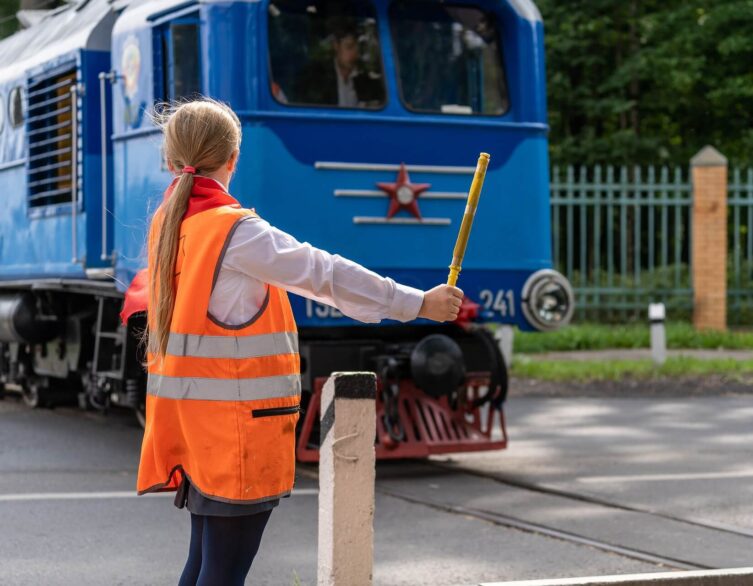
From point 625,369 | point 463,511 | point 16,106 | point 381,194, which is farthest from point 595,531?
point 625,369

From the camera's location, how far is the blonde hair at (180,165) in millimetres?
4090

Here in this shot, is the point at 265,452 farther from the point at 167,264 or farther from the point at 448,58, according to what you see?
the point at 448,58

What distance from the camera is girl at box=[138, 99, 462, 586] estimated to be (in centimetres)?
398

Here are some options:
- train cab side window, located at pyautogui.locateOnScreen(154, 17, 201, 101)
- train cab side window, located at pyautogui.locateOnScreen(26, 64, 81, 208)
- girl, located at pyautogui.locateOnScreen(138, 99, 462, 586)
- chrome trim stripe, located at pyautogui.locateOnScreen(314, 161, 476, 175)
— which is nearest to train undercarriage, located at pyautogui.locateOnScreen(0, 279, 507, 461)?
train cab side window, located at pyautogui.locateOnScreen(26, 64, 81, 208)

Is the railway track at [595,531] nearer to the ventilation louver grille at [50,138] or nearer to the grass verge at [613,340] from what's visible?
the ventilation louver grille at [50,138]

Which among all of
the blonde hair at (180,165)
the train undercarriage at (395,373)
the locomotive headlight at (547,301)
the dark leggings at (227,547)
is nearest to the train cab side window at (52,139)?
the train undercarriage at (395,373)

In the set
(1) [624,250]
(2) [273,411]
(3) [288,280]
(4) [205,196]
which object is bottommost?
(2) [273,411]

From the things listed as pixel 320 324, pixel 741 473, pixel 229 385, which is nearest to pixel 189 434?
pixel 229 385

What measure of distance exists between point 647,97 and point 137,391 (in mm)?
19524

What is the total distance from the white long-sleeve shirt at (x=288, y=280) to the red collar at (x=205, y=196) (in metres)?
0.11

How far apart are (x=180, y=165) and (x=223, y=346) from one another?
56 cm

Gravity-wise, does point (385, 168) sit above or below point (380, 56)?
below

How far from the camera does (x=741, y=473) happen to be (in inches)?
363

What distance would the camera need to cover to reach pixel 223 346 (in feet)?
13.1
